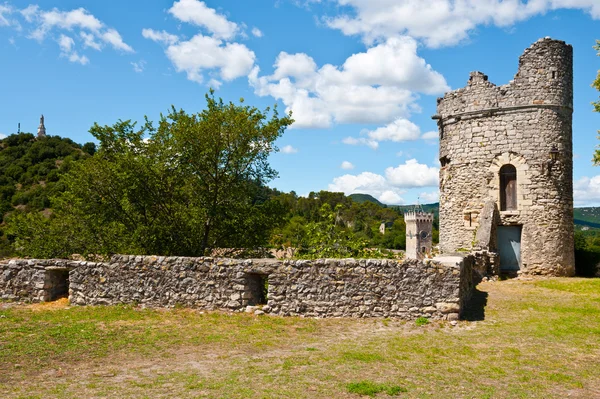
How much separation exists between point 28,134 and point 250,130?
60.7m

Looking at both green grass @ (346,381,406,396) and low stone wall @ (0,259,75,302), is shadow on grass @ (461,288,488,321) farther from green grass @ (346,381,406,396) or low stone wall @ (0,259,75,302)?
low stone wall @ (0,259,75,302)

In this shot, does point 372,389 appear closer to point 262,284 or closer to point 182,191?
point 262,284

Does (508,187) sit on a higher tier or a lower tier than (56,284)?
higher

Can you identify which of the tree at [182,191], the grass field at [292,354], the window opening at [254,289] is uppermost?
the tree at [182,191]

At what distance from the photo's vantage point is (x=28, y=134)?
66.5m

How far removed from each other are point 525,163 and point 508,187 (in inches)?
41.0

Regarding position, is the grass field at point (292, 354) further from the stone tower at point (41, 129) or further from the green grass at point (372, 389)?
the stone tower at point (41, 129)

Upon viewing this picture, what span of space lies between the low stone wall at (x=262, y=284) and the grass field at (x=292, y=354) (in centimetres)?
38

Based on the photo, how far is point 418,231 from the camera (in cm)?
6506

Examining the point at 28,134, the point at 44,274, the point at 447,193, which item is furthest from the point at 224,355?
the point at 28,134

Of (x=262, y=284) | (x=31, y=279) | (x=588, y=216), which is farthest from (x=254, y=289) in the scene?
(x=588, y=216)

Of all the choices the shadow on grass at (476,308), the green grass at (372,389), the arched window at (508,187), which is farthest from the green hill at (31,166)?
the green grass at (372,389)

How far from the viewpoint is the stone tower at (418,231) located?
213 ft

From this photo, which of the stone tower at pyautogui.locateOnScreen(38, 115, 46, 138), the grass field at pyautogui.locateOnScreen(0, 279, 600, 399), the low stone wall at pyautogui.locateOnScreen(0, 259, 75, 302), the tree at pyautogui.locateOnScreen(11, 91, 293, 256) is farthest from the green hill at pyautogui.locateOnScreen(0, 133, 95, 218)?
the grass field at pyautogui.locateOnScreen(0, 279, 600, 399)
